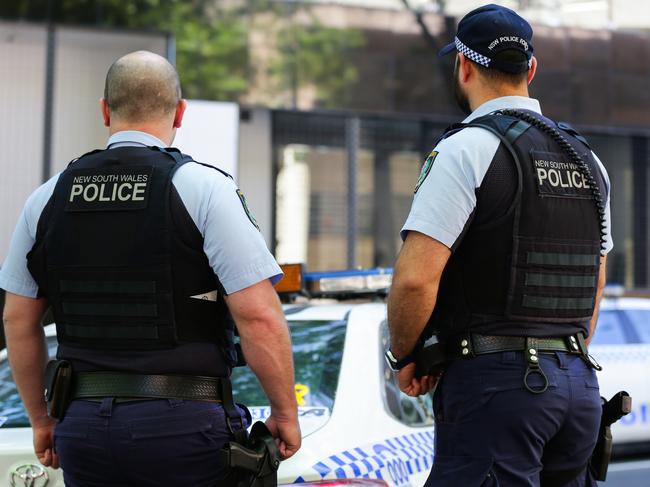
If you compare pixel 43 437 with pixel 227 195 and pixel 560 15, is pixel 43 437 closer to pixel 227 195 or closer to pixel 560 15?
pixel 227 195

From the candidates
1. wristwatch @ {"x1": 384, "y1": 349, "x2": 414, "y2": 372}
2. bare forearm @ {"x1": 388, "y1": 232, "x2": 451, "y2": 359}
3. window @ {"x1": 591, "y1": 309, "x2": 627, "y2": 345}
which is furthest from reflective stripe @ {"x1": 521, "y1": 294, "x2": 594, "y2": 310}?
window @ {"x1": 591, "y1": 309, "x2": 627, "y2": 345}

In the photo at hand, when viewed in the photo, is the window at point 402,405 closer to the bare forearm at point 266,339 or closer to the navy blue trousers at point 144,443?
the bare forearm at point 266,339

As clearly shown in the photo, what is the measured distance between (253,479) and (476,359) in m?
0.65

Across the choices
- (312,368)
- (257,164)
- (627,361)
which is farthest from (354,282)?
(257,164)

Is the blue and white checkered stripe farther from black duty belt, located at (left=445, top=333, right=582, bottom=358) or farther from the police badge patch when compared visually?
the police badge patch

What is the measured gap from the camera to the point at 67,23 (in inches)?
432

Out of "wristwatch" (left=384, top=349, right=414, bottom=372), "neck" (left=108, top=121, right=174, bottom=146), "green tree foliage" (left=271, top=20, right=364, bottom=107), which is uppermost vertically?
"green tree foliage" (left=271, top=20, right=364, bottom=107)

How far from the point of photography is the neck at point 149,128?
2654 millimetres

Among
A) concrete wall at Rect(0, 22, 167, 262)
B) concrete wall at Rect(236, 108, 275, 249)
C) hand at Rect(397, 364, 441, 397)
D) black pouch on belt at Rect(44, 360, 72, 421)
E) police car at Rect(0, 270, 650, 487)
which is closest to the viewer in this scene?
black pouch on belt at Rect(44, 360, 72, 421)

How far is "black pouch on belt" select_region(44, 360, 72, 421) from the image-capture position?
249 centimetres

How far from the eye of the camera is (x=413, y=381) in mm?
2625

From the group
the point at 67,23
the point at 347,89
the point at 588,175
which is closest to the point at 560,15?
the point at 347,89

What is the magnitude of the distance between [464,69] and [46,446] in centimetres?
159

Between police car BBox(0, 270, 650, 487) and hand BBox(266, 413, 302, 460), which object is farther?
police car BBox(0, 270, 650, 487)
